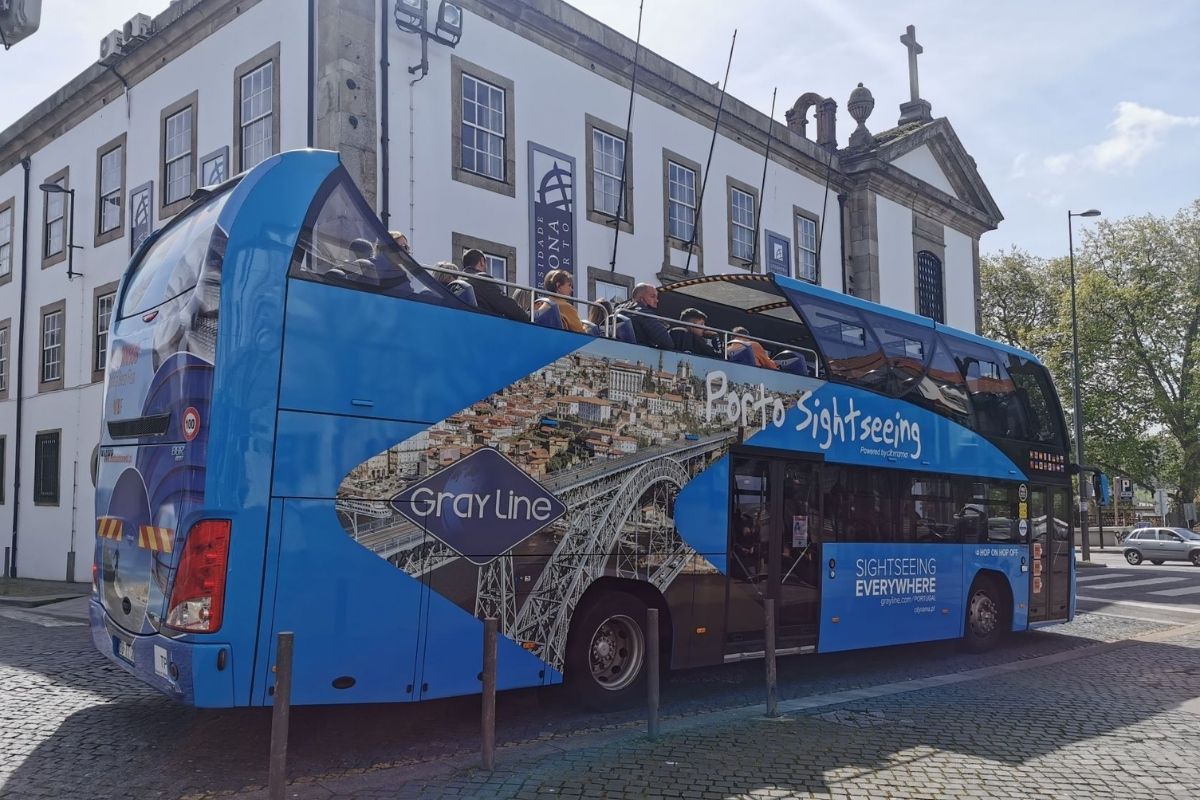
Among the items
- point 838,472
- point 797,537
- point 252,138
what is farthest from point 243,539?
point 252,138

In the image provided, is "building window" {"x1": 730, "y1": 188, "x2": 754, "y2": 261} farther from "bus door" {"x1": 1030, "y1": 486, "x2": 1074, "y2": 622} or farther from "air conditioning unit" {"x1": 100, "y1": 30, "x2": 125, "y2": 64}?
"air conditioning unit" {"x1": 100, "y1": 30, "x2": 125, "y2": 64}

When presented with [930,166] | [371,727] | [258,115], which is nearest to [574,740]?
[371,727]

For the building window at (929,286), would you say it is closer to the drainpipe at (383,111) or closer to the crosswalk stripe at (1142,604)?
the crosswalk stripe at (1142,604)

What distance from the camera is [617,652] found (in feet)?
26.8

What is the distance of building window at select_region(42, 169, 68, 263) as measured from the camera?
22.6m

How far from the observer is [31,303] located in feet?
78.3

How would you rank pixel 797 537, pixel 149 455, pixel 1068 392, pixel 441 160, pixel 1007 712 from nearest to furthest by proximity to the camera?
pixel 149 455 < pixel 1007 712 < pixel 797 537 < pixel 441 160 < pixel 1068 392

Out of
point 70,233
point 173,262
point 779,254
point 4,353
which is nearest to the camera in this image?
point 173,262

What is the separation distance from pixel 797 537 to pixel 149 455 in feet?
19.3

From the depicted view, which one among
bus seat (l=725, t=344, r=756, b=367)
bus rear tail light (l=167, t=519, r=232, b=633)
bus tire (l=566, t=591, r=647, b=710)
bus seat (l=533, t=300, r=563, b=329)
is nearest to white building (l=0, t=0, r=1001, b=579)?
bus seat (l=725, t=344, r=756, b=367)

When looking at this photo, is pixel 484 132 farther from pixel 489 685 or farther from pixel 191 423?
pixel 489 685

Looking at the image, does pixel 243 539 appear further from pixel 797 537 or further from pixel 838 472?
pixel 838 472

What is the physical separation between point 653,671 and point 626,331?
2779mm

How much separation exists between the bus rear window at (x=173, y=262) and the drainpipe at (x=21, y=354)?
19.4m
